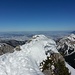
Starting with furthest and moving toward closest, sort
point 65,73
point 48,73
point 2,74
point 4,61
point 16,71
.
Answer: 1. point 65,73
2. point 48,73
3. point 4,61
4. point 16,71
5. point 2,74

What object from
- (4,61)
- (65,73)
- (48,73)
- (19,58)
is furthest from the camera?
(65,73)

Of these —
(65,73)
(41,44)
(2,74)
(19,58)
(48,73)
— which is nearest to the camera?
(2,74)

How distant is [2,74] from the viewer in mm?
23297

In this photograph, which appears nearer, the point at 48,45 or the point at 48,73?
the point at 48,73

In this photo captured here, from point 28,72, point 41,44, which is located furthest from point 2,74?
point 41,44

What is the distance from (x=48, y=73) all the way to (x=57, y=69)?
9.35 m

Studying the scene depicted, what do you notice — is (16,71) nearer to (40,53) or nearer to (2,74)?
(2,74)

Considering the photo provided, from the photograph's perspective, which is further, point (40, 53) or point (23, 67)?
point (40, 53)

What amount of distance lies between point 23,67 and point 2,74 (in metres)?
3.79

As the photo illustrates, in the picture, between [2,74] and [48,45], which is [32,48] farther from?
[2,74]

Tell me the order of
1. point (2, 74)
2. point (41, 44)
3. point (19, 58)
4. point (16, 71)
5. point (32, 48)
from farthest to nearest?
point (41, 44)
point (32, 48)
point (19, 58)
point (16, 71)
point (2, 74)

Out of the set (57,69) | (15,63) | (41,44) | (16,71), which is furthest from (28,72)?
(41,44)

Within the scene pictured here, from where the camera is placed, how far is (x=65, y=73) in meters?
44.1

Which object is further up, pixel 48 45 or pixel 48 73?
pixel 48 45
